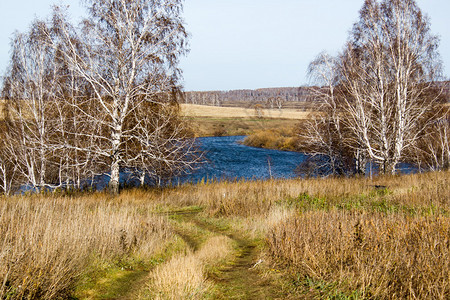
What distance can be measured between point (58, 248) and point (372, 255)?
4.12 metres

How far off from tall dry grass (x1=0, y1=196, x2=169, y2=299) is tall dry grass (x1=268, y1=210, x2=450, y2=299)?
2523mm

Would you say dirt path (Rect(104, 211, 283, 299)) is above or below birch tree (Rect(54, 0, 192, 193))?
below

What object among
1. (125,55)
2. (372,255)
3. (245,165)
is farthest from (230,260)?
(245,165)

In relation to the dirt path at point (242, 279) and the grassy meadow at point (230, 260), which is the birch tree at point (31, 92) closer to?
the grassy meadow at point (230, 260)

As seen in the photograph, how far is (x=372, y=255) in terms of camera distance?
169 inches

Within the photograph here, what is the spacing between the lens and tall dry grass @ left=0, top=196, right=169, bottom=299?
3.71m

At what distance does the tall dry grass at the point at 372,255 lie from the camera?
348cm

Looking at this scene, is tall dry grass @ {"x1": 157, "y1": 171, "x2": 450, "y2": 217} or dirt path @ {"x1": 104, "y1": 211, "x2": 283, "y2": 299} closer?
dirt path @ {"x1": 104, "y1": 211, "x2": 283, "y2": 299}

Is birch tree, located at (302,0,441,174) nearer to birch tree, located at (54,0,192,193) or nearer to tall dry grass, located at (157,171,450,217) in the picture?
tall dry grass, located at (157,171,450,217)

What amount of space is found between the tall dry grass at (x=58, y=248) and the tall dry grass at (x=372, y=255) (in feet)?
8.28

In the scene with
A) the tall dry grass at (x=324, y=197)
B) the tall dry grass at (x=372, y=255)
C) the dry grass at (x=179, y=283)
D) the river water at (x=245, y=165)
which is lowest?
the river water at (x=245, y=165)

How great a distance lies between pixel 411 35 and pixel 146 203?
12621 mm

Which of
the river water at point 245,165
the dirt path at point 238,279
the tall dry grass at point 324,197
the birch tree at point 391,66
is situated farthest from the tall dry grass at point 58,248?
the river water at point 245,165

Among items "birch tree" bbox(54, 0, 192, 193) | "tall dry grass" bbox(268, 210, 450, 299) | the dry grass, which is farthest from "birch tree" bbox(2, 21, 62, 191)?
"tall dry grass" bbox(268, 210, 450, 299)
